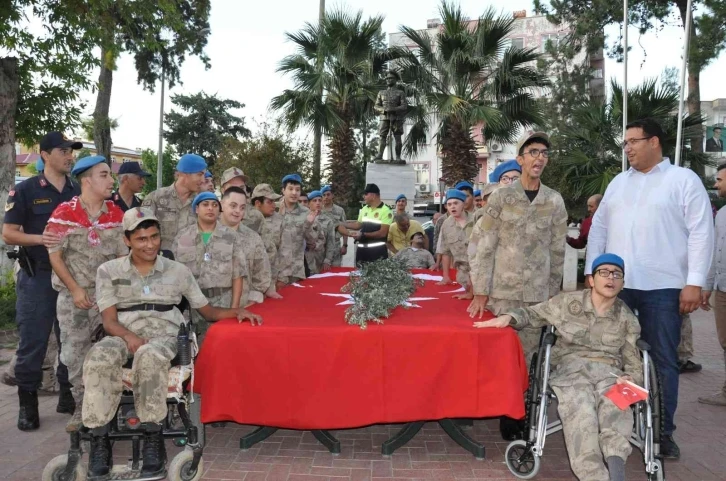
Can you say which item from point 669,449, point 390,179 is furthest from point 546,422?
point 390,179

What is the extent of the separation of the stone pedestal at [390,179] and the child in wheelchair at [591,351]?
10.1m

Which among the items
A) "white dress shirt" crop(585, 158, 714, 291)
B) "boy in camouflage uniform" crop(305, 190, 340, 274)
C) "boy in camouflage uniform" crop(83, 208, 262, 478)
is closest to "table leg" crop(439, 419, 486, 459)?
"white dress shirt" crop(585, 158, 714, 291)

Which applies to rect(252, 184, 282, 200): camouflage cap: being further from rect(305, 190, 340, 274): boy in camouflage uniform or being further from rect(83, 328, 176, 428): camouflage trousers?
rect(83, 328, 176, 428): camouflage trousers

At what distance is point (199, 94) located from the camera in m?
40.1

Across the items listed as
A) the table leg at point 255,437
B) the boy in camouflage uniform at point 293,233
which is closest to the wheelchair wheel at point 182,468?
the table leg at point 255,437

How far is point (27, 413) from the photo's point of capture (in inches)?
169

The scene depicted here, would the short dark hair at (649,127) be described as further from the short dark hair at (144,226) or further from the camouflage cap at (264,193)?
the camouflage cap at (264,193)

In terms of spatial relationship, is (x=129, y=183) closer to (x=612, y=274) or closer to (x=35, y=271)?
(x=35, y=271)

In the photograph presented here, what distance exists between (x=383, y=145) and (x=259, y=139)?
8880 millimetres

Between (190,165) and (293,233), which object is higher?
(190,165)

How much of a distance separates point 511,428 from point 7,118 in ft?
23.4

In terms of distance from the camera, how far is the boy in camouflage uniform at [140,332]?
3086 millimetres

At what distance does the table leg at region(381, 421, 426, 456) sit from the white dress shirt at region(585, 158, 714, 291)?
1.46m

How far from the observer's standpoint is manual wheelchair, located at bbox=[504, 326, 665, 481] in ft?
10.2
